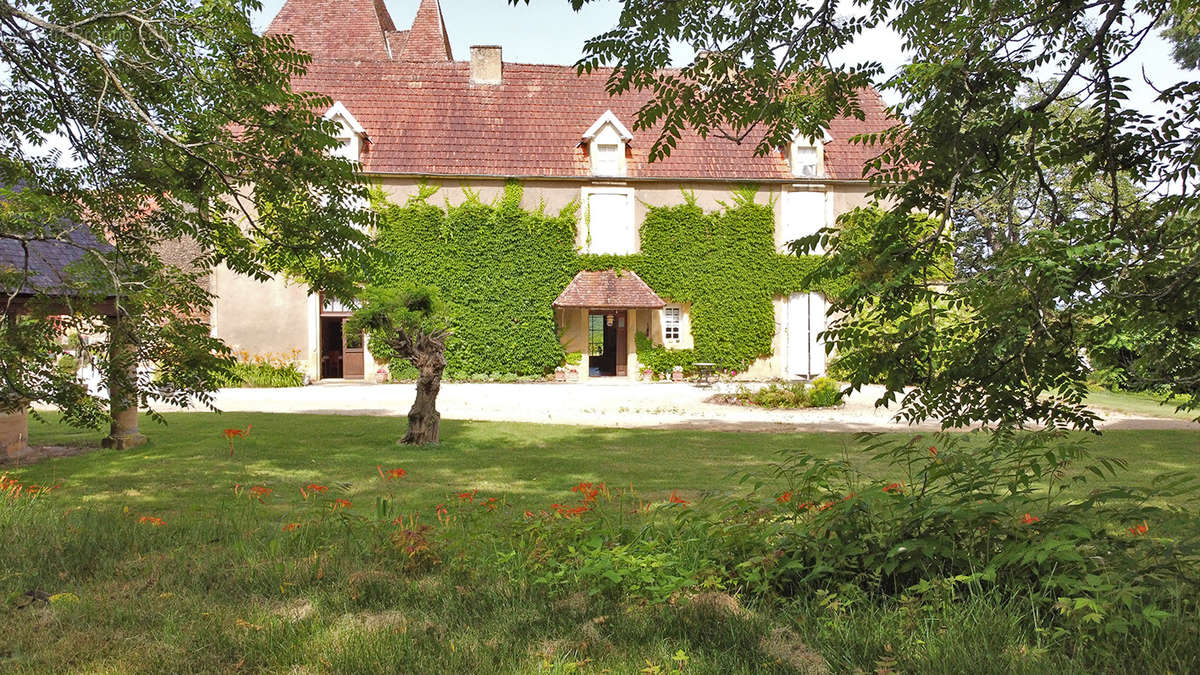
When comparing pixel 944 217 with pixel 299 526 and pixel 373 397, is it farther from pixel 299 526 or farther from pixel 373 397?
pixel 373 397

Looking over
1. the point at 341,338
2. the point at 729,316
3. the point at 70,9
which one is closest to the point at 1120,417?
the point at 729,316

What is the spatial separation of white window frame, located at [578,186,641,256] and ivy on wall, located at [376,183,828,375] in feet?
0.92

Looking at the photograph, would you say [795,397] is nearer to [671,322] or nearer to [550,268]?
[671,322]

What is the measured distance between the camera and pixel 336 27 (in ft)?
96.2

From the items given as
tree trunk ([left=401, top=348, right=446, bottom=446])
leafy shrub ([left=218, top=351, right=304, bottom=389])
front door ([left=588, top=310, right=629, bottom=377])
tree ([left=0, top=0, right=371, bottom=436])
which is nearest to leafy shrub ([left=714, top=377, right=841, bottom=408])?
tree trunk ([left=401, top=348, right=446, bottom=446])

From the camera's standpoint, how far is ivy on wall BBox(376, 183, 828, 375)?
23.3m

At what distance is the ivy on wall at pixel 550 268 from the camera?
23.3 m

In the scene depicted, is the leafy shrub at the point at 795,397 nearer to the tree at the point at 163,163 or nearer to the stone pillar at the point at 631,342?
the stone pillar at the point at 631,342

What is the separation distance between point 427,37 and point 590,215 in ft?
35.2

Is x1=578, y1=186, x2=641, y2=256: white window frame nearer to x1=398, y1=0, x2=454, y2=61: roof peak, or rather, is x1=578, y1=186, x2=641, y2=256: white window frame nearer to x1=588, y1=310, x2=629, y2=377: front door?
x1=588, y1=310, x2=629, y2=377: front door

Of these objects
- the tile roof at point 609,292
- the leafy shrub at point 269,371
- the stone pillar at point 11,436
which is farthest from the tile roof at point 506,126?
the stone pillar at point 11,436

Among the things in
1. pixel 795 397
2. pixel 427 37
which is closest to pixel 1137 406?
pixel 795 397

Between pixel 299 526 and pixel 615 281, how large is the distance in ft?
62.8

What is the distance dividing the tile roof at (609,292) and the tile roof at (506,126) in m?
3.01
